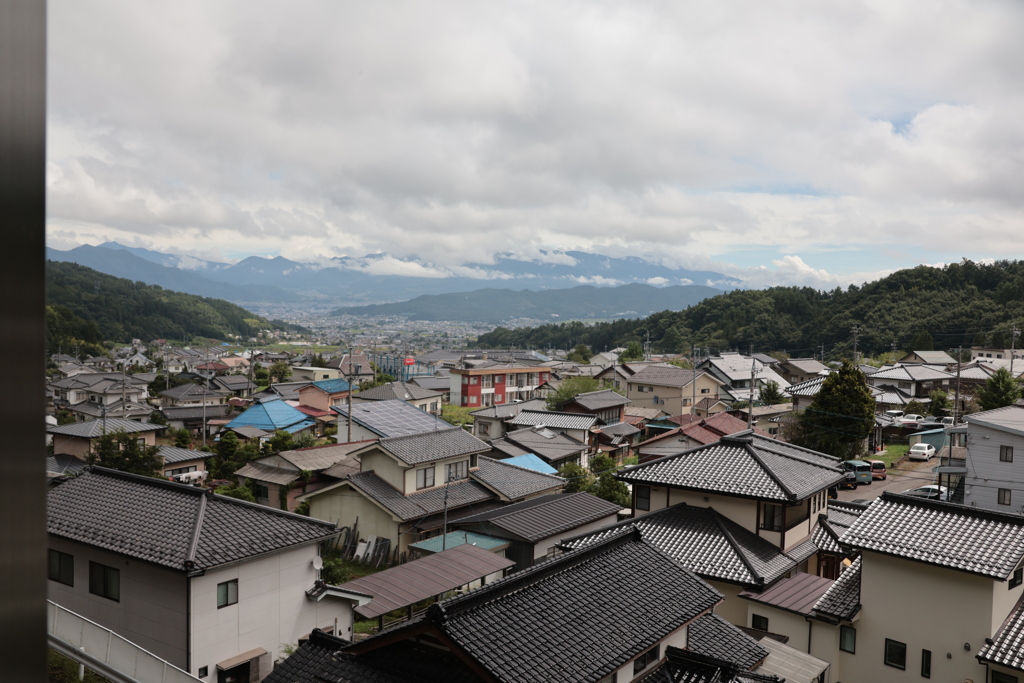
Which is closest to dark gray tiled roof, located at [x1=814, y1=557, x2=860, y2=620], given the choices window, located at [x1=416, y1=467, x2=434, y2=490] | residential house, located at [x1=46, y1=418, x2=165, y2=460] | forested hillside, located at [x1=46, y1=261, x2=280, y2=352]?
window, located at [x1=416, y1=467, x2=434, y2=490]

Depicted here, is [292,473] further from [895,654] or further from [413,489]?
[895,654]

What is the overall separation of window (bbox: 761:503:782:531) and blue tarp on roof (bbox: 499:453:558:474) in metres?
10.8

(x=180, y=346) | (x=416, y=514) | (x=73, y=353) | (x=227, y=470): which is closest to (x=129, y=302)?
(x=180, y=346)

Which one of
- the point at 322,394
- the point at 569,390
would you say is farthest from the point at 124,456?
the point at 569,390

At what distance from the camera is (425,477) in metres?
18.3

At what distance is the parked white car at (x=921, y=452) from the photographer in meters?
27.4

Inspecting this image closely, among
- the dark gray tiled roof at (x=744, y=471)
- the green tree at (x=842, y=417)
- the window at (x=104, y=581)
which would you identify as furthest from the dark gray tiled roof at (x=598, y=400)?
the window at (x=104, y=581)

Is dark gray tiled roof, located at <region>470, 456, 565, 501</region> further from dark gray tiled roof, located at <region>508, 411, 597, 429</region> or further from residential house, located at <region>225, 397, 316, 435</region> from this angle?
residential house, located at <region>225, 397, 316, 435</region>

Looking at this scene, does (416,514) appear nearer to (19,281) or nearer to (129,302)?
(19,281)

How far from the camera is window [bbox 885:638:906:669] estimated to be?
1048 centimetres

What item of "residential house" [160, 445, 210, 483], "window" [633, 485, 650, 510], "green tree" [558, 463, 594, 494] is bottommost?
"residential house" [160, 445, 210, 483]

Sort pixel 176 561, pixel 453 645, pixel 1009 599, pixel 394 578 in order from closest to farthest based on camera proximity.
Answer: pixel 453 645 → pixel 176 561 → pixel 1009 599 → pixel 394 578

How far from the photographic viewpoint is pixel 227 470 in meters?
23.5

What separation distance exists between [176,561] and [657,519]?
9501 millimetres
